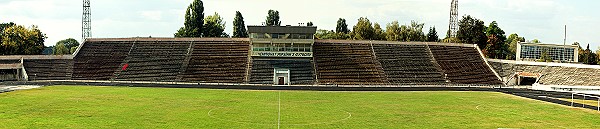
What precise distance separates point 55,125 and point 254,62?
167 feet

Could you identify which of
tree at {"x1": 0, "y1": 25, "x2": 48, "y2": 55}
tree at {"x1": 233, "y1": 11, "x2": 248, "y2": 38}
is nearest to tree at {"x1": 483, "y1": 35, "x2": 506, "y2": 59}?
tree at {"x1": 233, "y1": 11, "x2": 248, "y2": 38}

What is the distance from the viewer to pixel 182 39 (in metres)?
86.4

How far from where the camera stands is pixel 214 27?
11812 centimetres

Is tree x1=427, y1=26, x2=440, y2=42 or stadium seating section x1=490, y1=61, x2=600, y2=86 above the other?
tree x1=427, y1=26, x2=440, y2=42

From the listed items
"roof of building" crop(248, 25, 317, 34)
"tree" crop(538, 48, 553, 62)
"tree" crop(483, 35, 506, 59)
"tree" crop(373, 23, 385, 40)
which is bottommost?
"tree" crop(538, 48, 553, 62)

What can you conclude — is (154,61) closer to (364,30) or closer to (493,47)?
(364,30)

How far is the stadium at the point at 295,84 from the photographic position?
32.2 m

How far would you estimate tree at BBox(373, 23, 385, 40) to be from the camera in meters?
114

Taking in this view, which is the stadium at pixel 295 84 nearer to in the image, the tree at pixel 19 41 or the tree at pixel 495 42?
the tree at pixel 19 41

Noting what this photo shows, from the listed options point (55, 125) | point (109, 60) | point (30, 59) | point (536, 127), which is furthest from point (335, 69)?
point (55, 125)

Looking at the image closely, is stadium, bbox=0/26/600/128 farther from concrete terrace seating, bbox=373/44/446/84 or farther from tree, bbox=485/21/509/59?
tree, bbox=485/21/509/59

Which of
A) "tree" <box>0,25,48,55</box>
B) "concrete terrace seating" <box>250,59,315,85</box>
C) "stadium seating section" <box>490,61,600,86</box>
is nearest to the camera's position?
"stadium seating section" <box>490,61,600,86</box>

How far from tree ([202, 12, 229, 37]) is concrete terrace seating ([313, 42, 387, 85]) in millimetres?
36067

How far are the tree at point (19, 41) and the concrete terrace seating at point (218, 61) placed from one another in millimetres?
28060
